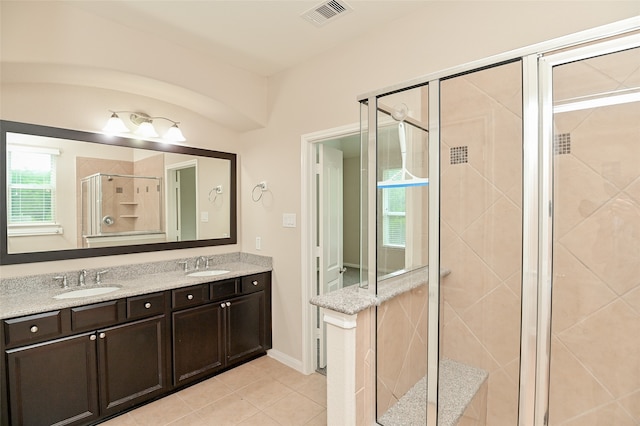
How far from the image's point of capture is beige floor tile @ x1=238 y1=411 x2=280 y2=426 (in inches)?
83.2

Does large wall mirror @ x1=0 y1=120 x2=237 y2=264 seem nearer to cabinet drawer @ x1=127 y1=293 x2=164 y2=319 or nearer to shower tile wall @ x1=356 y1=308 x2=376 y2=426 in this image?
cabinet drawer @ x1=127 y1=293 x2=164 y2=319

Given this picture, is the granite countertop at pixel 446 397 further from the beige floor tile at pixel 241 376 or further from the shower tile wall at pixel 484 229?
the beige floor tile at pixel 241 376

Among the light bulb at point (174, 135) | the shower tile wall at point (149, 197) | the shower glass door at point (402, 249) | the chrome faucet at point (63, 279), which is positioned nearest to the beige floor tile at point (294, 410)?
the shower glass door at point (402, 249)

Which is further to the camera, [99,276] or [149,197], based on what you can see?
[149,197]

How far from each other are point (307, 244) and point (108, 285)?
1661 millimetres

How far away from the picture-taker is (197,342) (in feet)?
8.43

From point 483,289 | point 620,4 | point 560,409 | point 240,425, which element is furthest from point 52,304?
point 620,4

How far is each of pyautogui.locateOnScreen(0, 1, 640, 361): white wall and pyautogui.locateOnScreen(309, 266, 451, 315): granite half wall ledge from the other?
127cm

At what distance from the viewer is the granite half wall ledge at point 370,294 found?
57.3 inches

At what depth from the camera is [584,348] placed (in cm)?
151

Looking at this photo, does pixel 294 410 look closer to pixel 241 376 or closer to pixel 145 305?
pixel 241 376

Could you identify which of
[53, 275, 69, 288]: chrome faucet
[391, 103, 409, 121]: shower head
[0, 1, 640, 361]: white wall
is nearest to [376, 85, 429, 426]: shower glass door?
[391, 103, 409, 121]: shower head

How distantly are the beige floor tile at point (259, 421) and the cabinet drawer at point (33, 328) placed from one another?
1.37 m

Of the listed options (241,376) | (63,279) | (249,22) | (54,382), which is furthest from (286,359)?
(249,22)
